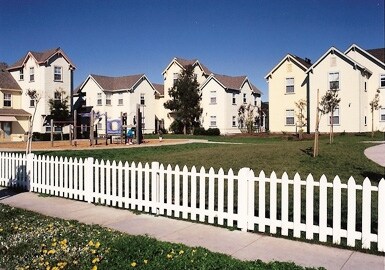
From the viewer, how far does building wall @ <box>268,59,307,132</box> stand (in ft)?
135

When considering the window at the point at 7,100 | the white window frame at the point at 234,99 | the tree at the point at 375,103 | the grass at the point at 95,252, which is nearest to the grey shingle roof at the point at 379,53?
the tree at the point at 375,103

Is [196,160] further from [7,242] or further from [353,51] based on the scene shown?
[353,51]

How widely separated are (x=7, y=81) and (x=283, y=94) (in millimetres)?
32374

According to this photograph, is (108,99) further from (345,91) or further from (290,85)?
(345,91)

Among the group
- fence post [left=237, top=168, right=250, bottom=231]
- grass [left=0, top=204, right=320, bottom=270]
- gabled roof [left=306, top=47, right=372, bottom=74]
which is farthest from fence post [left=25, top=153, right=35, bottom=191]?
gabled roof [left=306, top=47, right=372, bottom=74]

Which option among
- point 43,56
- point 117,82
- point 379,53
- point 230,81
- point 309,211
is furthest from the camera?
point 117,82

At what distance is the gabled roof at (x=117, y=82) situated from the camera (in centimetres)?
5162

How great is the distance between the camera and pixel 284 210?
21.9 ft

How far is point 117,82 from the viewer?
176ft

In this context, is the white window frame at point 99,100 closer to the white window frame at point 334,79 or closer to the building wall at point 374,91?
the white window frame at point 334,79

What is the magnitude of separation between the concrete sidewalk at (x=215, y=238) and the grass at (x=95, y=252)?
441 millimetres

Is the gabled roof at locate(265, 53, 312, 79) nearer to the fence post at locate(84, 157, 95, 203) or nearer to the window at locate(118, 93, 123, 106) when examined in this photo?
the window at locate(118, 93, 123, 106)

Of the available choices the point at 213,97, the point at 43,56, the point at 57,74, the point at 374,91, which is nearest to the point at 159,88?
the point at 213,97

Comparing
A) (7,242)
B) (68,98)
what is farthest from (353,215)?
(68,98)
